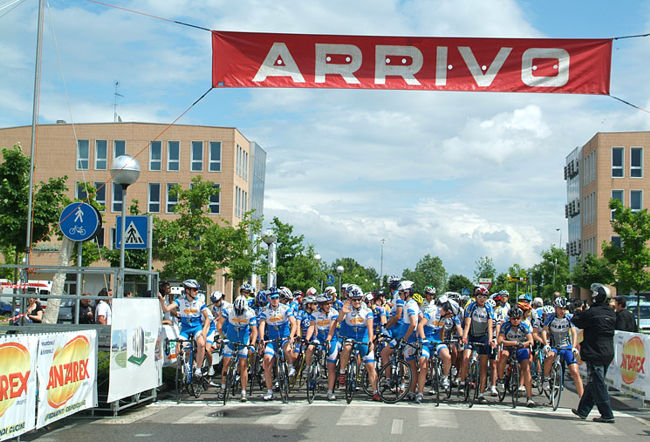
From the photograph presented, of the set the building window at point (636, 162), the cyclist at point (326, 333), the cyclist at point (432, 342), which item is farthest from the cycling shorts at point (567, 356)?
the building window at point (636, 162)

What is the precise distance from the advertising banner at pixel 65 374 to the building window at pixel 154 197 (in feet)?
171

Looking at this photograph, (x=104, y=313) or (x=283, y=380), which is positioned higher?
(x=104, y=313)

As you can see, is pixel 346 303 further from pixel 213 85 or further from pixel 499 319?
pixel 213 85

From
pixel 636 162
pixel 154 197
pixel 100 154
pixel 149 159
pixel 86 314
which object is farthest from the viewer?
pixel 636 162

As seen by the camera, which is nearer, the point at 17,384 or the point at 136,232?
the point at 17,384

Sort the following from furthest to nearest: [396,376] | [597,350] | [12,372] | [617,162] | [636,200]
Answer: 1. [617,162]
2. [636,200]
3. [396,376]
4. [597,350]
5. [12,372]

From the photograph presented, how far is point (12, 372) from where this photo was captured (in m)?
8.20

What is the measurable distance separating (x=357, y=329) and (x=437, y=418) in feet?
7.96

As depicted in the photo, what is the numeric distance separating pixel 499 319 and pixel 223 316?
5.36m

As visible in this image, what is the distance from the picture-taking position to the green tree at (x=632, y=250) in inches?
1652

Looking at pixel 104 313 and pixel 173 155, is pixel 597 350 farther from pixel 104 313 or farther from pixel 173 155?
pixel 173 155

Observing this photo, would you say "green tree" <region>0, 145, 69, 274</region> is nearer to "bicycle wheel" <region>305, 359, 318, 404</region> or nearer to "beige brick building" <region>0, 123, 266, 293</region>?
"bicycle wheel" <region>305, 359, 318, 404</region>

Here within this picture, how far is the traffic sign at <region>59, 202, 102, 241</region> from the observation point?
12172mm

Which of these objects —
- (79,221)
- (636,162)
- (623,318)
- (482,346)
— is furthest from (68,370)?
(636,162)
